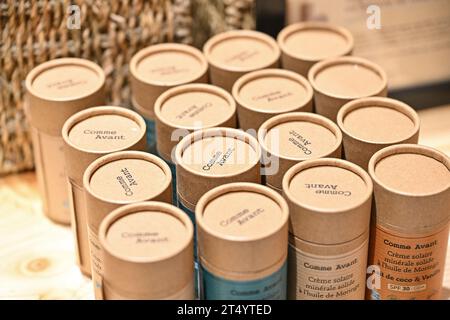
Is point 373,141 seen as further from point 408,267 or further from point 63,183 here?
point 63,183

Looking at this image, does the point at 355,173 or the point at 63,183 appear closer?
the point at 355,173

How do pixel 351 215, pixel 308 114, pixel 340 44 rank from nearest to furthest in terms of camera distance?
pixel 351 215
pixel 308 114
pixel 340 44

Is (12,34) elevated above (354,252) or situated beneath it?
elevated above

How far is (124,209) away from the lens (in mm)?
682

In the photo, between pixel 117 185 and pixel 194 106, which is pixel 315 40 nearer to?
pixel 194 106

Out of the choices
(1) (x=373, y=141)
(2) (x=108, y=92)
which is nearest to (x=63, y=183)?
(2) (x=108, y=92)

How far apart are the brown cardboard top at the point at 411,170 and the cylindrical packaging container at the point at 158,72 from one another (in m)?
0.21

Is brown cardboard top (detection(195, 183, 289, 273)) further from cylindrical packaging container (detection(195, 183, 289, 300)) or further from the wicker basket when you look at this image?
the wicker basket

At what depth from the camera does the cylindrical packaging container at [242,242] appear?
2.14ft

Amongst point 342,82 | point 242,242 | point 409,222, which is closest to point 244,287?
point 242,242

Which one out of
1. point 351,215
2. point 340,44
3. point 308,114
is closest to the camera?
point 351,215

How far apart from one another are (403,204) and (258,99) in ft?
0.63

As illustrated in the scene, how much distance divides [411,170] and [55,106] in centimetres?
33

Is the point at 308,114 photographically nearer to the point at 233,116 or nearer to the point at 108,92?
the point at 233,116
